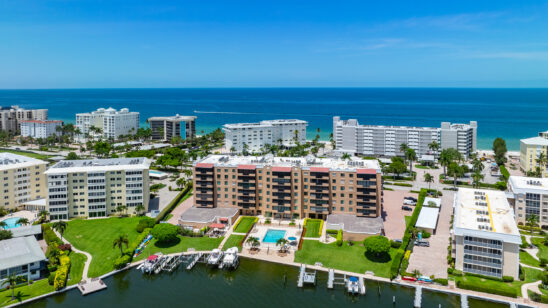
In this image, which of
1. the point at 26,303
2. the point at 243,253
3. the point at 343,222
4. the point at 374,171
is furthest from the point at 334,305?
the point at 26,303

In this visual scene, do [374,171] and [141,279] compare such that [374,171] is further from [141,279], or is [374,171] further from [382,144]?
[382,144]

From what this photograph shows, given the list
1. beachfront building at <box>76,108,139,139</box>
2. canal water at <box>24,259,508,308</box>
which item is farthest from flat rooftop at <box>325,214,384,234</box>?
beachfront building at <box>76,108,139,139</box>

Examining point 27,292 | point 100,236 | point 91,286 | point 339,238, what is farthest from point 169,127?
point 27,292

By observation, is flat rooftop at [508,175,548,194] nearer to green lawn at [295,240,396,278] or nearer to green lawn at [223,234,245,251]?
green lawn at [295,240,396,278]

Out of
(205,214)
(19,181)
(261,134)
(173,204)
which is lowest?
(205,214)

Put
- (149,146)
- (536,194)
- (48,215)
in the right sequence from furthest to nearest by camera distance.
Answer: (149,146)
(48,215)
(536,194)

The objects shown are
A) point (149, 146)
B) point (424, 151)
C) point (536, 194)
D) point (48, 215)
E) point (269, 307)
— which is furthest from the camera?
point (149, 146)

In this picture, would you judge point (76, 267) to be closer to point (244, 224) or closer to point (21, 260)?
point (21, 260)
